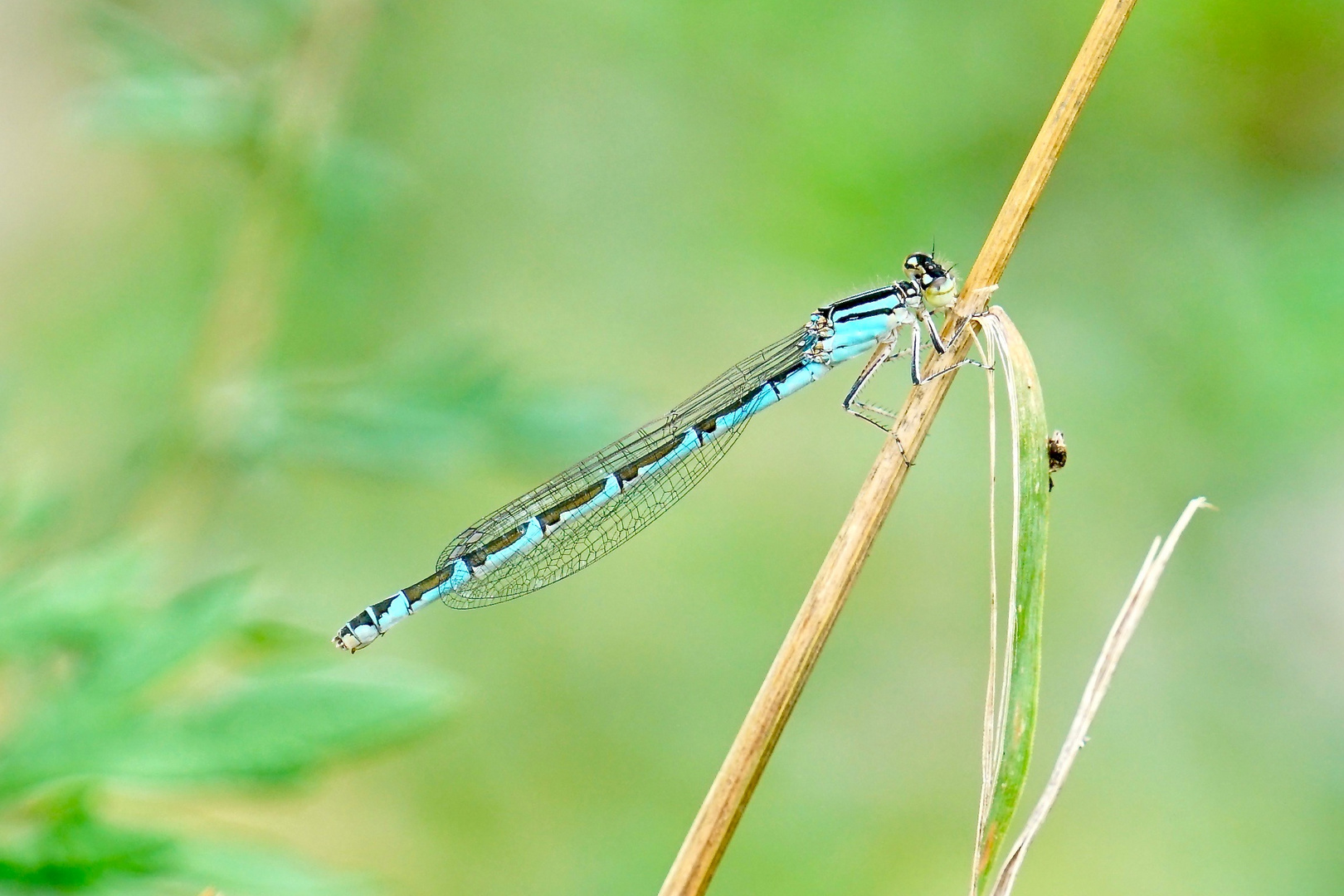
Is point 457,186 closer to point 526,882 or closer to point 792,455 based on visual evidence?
point 792,455

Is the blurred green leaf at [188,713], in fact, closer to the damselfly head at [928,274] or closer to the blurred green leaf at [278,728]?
the blurred green leaf at [278,728]

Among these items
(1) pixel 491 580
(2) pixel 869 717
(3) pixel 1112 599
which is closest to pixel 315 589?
(1) pixel 491 580

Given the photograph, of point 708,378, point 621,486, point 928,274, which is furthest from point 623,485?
point 708,378

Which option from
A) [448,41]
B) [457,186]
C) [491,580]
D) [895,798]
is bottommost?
[491,580]

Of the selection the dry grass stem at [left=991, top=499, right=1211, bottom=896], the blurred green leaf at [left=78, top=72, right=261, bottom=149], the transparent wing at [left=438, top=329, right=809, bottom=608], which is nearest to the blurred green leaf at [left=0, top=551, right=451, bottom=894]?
the dry grass stem at [left=991, top=499, right=1211, bottom=896]

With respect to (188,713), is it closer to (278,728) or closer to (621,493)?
(278,728)

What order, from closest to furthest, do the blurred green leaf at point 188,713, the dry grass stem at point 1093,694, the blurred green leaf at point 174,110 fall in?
1. the dry grass stem at point 1093,694
2. the blurred green leaf at point 188,713
3. the blurred green leaf at point 174,110

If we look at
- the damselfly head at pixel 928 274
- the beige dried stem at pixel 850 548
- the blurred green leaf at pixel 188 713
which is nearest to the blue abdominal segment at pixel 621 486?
the damselfly head at pixel 928 274
